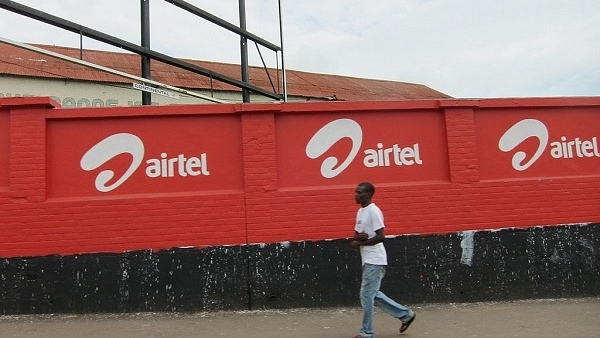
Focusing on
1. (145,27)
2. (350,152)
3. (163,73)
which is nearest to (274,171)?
(350,152)

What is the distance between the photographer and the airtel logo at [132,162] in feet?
19.6

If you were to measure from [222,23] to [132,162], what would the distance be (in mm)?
4799

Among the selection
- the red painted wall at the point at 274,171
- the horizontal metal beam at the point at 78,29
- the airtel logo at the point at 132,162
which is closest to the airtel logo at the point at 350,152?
the red painted wall at the point at 274,171

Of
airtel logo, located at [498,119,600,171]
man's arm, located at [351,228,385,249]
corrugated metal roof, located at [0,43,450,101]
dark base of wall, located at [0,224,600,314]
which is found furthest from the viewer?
corrugated metal roof, located at [0,43,450,101]

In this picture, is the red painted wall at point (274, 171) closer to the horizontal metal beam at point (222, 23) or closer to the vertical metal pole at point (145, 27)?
the vertical metal pole at point (145, 27)

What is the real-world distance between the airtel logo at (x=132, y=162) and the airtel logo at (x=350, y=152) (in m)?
1.38

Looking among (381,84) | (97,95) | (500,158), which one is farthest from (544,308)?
(381,84)

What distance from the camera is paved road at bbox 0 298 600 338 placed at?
509 cm

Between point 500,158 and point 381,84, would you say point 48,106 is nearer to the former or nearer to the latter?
point 500,158

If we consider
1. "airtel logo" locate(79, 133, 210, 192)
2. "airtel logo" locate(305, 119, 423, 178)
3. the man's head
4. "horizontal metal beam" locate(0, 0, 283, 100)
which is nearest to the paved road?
the man's head

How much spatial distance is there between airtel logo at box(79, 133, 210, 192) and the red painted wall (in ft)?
0.04

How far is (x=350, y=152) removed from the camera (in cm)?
639

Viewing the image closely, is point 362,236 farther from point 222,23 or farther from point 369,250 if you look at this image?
point 222,23

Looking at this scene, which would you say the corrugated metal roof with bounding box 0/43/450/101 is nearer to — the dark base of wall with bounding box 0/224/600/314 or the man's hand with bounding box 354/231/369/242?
the dark base of wall with bounding box 0/224/600/314
